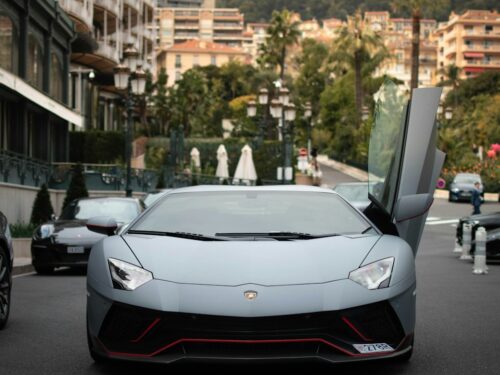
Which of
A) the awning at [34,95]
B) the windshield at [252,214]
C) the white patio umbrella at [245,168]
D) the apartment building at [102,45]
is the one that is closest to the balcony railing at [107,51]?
the apartment building at [102,45]

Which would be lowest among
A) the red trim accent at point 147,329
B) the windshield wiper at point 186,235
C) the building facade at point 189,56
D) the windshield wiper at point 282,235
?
the red trim accent at point 147,329

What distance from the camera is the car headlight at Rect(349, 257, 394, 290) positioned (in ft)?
20.7

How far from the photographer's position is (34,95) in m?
32.7

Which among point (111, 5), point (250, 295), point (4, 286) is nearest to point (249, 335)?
point (250, 295)

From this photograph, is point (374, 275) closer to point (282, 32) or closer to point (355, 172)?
point (355, 172)

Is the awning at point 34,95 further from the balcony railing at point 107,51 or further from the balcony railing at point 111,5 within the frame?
the balcony railing at point 111,5

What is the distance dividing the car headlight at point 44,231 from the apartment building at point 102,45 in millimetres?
32658

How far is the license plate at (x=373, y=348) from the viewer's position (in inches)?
243

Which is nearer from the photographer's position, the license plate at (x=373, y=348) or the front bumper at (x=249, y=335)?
the front bumper at (x=249, y=335)

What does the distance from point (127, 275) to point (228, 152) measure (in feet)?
215

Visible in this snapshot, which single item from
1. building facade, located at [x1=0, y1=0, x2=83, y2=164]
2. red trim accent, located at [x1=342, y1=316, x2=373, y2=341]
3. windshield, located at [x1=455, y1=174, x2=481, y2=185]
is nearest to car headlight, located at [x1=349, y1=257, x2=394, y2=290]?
red trim accent, located at [x1=342, y1=316, x2=373, y2=341]

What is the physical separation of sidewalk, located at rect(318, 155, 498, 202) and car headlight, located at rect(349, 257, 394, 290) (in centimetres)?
5340

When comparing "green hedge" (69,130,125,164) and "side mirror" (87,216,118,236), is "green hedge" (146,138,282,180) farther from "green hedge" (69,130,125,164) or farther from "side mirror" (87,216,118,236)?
"side mirror" (87,216,118,236)

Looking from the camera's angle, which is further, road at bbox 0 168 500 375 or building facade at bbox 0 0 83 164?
building facade at bbox 0 0 83 164
